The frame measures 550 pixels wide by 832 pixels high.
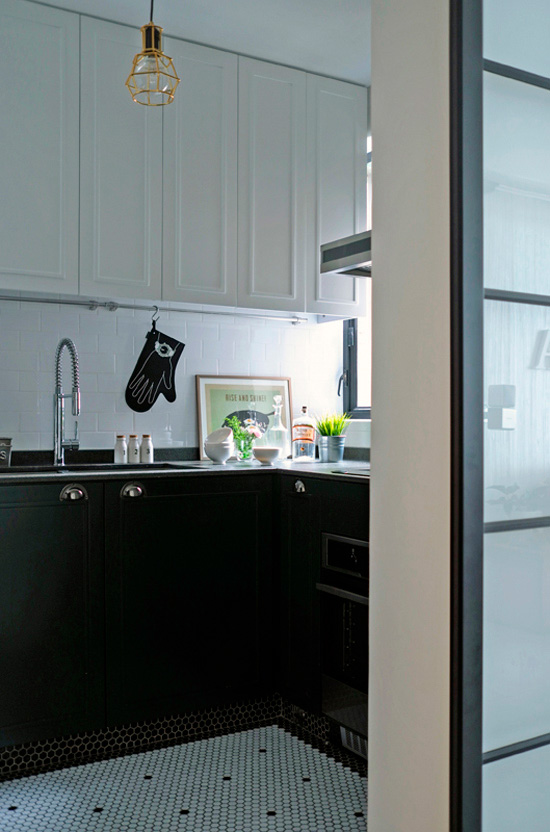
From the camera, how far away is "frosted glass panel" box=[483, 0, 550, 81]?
1.63 m

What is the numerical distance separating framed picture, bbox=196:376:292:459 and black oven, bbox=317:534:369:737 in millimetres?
1067

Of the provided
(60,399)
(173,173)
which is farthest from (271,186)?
(60,399)

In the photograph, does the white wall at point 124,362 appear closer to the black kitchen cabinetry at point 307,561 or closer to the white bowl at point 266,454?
the white bowl at point 266,454

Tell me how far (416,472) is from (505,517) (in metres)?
0.23

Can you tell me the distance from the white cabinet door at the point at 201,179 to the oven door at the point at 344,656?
1.34 metres

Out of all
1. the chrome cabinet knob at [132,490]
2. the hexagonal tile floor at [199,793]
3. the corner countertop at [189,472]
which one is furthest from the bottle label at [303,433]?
the hexagonal tile floor at [199,793]

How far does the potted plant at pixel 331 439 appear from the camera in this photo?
3.65 metres

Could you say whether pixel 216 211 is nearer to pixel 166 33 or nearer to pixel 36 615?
pixel 166 33

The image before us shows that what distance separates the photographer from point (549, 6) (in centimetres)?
172

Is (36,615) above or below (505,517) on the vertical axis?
below

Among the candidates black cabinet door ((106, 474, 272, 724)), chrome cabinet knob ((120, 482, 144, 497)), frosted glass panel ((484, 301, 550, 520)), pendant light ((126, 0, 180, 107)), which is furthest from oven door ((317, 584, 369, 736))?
pendant light ((126, 0, 180, 107))

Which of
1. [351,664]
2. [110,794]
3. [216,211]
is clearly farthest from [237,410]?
[110,794]

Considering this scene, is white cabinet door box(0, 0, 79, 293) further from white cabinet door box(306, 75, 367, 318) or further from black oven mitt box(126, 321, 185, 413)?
white cabinet door box(306, 75, 367, 318)

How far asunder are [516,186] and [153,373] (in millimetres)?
2074
